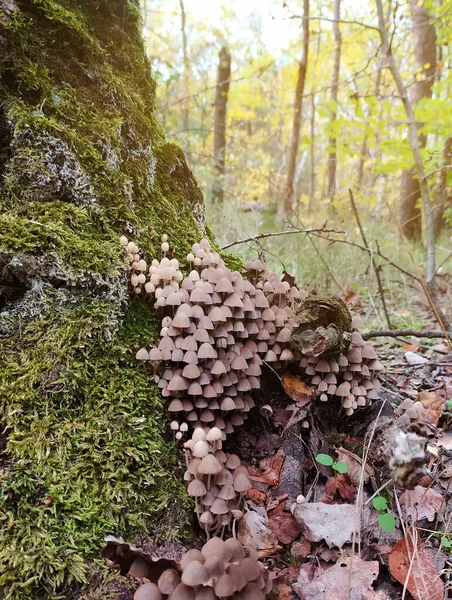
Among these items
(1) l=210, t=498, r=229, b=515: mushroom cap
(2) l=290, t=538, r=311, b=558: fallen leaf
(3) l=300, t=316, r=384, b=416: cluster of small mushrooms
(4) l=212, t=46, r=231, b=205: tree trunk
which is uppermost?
(4) l=212, t=46, r=231, b=205: tree trunk

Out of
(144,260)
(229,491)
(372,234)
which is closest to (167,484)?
(229,491)

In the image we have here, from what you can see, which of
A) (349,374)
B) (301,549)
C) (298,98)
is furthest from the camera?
(298,98)

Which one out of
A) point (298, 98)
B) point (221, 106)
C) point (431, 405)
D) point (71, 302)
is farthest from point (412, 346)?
point (221, 106)

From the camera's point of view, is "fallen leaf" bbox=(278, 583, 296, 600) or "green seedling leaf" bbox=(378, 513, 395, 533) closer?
"fallen leaf" bbox=(278, 583, 296, 600)

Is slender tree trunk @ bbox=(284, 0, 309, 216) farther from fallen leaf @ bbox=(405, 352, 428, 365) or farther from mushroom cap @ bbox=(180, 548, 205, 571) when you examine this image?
mushroom cap @ bbox=(180, 548, 205, 571)

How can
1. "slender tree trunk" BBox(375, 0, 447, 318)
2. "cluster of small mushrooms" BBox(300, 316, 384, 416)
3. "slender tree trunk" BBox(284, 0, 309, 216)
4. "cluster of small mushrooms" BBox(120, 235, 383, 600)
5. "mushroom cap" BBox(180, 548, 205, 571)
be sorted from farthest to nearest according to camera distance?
"slender tree trunk" BBox(284, 0, 309, 216) < "slender tree trunk" BBox(375, 0, 447, 318) < "cluster of small mushrooms" BBox(300, 316, 384, 416) < "cluster of small mushrooms" BBox(120, 235, 383, 600) < "mushroom cap" BBox(180, 548, 205, 571)

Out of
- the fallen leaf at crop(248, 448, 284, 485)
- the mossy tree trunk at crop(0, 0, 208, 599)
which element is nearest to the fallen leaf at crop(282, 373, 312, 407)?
the fallen leaf at crop(248, 448, 284, 485)

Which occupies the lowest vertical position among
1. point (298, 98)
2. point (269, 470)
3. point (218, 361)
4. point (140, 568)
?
point (269, 470)

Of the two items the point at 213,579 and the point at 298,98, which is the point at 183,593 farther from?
the point at 298,98

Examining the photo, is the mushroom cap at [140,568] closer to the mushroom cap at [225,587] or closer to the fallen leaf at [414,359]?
the mushroom cap at [225,587]
